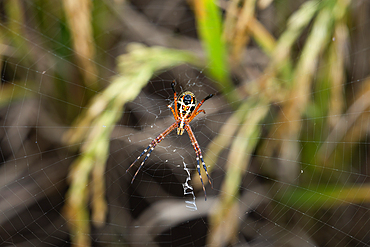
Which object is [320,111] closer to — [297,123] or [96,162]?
[297,123]

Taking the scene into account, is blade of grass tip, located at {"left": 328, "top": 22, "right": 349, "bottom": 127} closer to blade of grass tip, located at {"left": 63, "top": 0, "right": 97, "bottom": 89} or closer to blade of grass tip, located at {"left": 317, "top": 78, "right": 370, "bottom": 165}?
blade of grass tip, located at {"left": 317, "top": 78, "right": 370, "bottom": 165}

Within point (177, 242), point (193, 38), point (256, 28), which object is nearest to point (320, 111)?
point (256, 28)

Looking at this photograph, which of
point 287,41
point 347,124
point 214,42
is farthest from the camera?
point 347,124

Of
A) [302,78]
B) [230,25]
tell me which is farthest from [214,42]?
[302,78]

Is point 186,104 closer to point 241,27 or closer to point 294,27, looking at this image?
point 241,27

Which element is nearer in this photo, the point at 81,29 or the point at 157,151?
the point at 81,29
